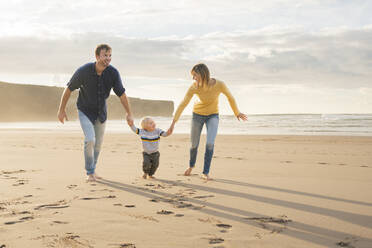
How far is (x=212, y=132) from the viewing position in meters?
5.71

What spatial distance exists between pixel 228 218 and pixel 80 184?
2.63 meters

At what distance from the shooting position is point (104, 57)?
5.21m

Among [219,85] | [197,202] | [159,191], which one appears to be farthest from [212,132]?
[197,202]

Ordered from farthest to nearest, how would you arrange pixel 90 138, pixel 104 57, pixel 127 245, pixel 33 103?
pixel 33 103
pixel 90 138
pixel 104 57
pixel 127 245

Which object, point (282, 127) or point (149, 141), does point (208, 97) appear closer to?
point (149, 141)

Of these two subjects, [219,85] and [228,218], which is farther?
[219,85]

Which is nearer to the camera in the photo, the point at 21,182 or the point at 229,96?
the point at 21,182

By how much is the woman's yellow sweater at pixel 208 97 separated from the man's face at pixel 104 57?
1406 mm

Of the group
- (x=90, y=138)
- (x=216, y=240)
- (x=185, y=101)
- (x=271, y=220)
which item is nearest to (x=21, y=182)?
(x=90, y=138)

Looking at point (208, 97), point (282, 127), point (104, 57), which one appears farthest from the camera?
point (282, 127)

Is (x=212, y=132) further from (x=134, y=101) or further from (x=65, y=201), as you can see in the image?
(x=134, y=101)

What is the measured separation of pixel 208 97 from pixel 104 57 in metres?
1.76

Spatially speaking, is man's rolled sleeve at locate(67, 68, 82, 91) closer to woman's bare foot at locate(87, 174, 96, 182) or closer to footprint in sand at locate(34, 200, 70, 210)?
woman's bare foot at locate(87, 174, 96, 182)

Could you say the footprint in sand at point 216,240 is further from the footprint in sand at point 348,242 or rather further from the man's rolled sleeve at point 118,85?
the man's rolled sleeve at point 118,85
